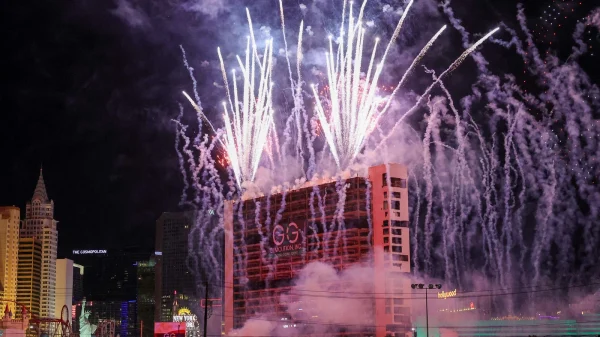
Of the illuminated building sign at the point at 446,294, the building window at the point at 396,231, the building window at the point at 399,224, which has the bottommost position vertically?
the illuminated building sign at the point at 446,294

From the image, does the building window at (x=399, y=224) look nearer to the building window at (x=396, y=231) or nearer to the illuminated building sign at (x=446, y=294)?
the building window at (x=396, y=231)

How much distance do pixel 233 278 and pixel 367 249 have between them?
100 feet

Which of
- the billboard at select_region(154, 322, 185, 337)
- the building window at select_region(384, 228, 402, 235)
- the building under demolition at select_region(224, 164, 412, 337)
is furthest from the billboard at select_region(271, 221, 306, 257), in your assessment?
the billboard at select_region(154, 322, 185, 337)

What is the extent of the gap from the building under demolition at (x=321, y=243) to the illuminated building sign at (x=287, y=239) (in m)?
0.16

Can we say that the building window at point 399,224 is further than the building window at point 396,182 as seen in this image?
No

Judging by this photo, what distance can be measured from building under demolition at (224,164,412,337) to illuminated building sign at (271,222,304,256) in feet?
0.51

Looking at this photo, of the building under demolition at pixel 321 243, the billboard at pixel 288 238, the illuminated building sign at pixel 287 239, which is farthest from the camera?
the illuminated building sign at pixel 287 239

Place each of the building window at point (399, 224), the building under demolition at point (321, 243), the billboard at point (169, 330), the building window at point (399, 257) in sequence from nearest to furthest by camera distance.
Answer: the building under demolition at point (321, 243)
the building window at point (399, 257)
the billboard at point (169, 330)
the building window at point (399, 224)

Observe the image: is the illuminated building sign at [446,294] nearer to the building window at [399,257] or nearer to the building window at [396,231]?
the building window at [399,257]

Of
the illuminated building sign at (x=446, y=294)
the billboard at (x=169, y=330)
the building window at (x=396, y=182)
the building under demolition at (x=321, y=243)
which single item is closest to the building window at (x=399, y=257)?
the building under demolition at (x=321, y=243)

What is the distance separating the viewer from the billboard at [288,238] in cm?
13125

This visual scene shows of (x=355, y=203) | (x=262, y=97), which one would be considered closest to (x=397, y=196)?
(x=355, y=203)

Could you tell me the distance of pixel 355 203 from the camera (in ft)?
411

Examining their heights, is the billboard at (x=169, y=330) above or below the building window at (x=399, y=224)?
below
